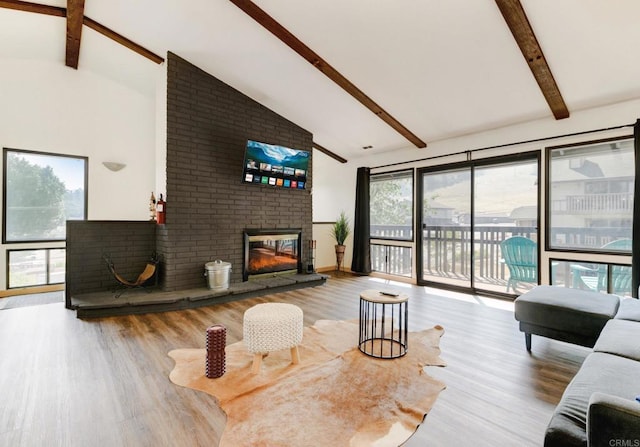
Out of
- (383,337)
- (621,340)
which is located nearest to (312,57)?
(383,337)

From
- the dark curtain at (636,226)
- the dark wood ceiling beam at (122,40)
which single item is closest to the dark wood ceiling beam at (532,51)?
the dark curtain at (636,226)

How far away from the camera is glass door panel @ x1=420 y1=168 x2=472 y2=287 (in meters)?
5.18

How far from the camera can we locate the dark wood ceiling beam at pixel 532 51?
2698 mm

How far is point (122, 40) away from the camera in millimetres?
4102

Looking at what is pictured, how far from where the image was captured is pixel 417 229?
5.72m

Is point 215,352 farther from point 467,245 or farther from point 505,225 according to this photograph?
point 505,225

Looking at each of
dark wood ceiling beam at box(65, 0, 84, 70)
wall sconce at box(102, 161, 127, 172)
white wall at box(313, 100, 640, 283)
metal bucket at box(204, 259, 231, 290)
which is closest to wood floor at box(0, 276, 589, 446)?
metal bucket at box(204, 259, 231, 290)

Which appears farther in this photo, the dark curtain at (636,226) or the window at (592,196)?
the window at (592,196)

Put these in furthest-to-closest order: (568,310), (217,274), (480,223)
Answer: (480,223) < (217,274) < (568,310)

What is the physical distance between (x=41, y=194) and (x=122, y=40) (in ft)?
9.11

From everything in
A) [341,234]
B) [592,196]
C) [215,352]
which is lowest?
[215,352]

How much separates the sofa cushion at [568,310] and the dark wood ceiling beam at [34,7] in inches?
238

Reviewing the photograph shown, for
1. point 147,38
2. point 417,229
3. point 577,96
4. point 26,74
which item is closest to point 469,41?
point 577,96

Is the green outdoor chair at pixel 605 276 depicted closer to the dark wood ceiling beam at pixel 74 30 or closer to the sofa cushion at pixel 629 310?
the sofa cushion at pixel 629 310
